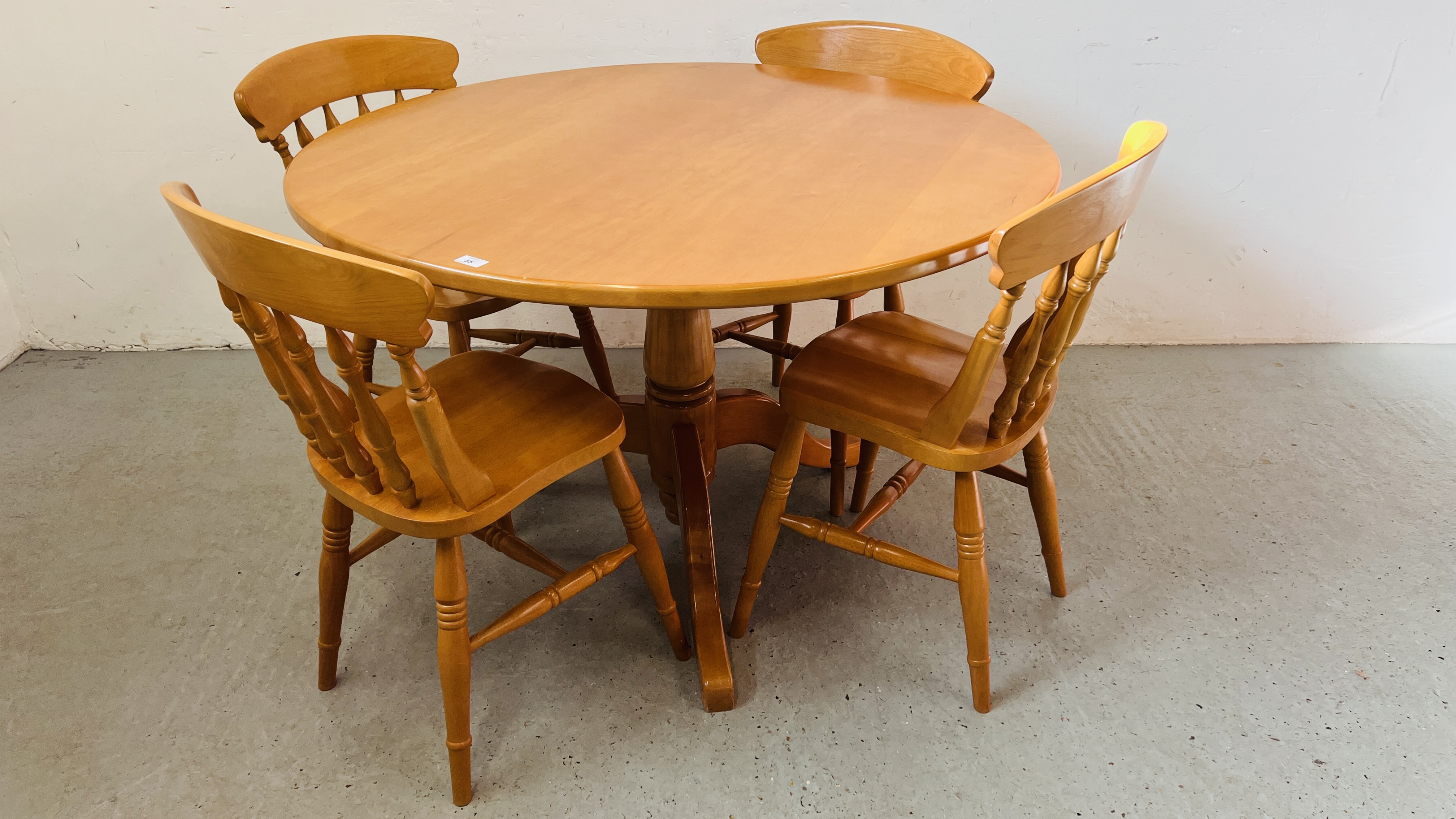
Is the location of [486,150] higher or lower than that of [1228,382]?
higher

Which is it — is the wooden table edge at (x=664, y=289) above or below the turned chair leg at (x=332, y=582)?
above

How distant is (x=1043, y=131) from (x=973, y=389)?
167 cm

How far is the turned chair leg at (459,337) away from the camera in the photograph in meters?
2.07

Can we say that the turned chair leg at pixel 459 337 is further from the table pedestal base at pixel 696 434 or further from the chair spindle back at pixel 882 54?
the chair spindle back at pixel 882 54

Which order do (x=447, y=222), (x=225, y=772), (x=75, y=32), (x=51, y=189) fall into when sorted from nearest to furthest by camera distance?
(x=447, y=222)
(x=225, y=772)
(x=75, y=32)
(x=51, y=189)

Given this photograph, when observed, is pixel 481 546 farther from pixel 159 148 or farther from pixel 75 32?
pixel 75 32

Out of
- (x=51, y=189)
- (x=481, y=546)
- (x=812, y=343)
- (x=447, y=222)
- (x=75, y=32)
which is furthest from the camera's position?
(x=51, y=189)

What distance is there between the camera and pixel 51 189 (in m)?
2.68

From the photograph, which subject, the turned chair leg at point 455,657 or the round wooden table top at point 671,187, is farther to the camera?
the turned chair leg at point 455,657

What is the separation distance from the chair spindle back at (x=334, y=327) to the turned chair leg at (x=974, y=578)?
773 millimetres

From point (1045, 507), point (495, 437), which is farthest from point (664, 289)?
point (1045, 507)

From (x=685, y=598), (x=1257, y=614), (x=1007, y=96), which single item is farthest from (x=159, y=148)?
(x=1257, y=614)

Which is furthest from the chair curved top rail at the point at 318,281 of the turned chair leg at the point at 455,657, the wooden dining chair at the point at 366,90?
the wooden dining chair at the point at 366,90

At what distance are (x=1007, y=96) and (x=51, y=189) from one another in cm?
286
